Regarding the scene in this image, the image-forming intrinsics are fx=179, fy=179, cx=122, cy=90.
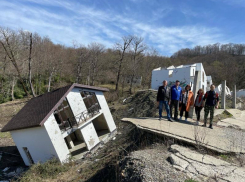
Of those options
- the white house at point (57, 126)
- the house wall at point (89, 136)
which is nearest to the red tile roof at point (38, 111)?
the white house at point (57, 126)

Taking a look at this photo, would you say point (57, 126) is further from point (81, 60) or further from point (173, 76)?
point (81, 60)

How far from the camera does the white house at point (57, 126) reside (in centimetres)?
1168

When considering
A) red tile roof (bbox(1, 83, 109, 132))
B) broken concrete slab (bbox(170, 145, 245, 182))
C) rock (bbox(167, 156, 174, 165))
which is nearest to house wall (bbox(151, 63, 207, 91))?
red tile roof (bbox(1, 83, 109, 132))

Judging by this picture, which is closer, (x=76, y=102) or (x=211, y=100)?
(x=211, y=100)

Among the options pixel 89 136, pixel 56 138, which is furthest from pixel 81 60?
pixel 56 138

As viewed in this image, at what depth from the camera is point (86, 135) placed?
13508 millimetres

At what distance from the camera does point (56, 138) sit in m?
11.8

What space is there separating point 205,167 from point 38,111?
11368 mm

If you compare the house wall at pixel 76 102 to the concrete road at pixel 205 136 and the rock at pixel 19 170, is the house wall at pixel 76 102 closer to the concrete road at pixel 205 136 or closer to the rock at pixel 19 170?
the rock at pixel 19 170

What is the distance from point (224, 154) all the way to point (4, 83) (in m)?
38.3

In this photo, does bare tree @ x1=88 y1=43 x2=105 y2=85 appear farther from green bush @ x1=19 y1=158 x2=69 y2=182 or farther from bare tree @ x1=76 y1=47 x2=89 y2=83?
green bush @ x1=19 y1=158 x2=69 y2=182

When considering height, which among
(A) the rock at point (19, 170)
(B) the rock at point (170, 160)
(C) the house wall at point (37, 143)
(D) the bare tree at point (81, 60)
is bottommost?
(A) the rock at point (19, 170)

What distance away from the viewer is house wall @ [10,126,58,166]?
11.6 m

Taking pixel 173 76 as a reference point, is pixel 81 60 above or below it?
above
